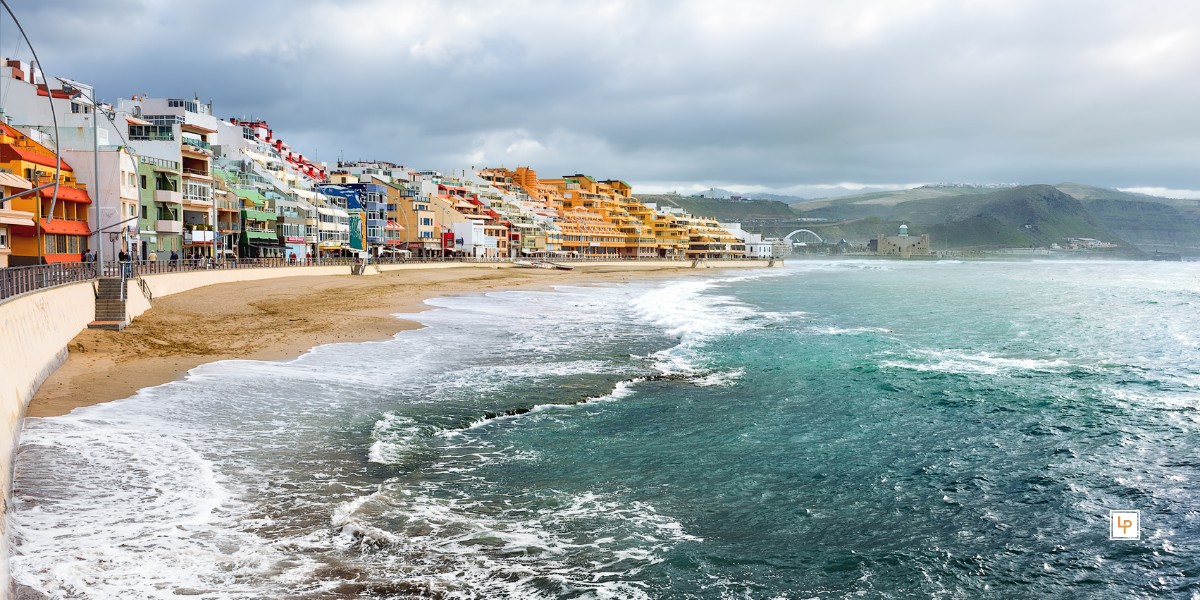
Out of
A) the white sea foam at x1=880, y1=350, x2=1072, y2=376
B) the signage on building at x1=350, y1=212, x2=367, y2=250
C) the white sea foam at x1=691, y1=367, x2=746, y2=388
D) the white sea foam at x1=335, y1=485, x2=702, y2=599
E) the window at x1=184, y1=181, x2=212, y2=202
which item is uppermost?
the window at x1=184, y1=181, x2=212, y2=202

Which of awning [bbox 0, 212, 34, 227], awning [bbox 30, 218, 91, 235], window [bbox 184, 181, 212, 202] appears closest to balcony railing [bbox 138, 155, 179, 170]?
window [bbox 184, 181, 212, 202]

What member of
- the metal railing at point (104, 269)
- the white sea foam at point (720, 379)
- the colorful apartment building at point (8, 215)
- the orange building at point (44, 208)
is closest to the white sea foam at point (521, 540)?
the white sea foam at point (720, 379)

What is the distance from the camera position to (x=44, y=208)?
1845 inches

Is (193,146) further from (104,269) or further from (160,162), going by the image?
(104,269)

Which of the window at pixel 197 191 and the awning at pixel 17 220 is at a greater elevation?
the window at pixel 197 191

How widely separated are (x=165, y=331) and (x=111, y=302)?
8.32ft

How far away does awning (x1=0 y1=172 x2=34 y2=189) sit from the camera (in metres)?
40.2

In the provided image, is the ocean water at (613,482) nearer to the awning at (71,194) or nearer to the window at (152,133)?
the awning at (71,194)

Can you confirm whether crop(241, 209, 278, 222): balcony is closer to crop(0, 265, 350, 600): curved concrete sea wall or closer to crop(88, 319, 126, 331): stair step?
crop(0, 265, 350, 600): curved concrete sea wall

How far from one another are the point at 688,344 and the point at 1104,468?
63.0ft

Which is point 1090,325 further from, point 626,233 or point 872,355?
point 626,233

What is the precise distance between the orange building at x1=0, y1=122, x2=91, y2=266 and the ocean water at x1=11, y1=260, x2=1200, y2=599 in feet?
87.3

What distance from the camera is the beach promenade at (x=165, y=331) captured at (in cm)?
1842

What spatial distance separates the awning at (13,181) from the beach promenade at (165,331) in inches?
327
